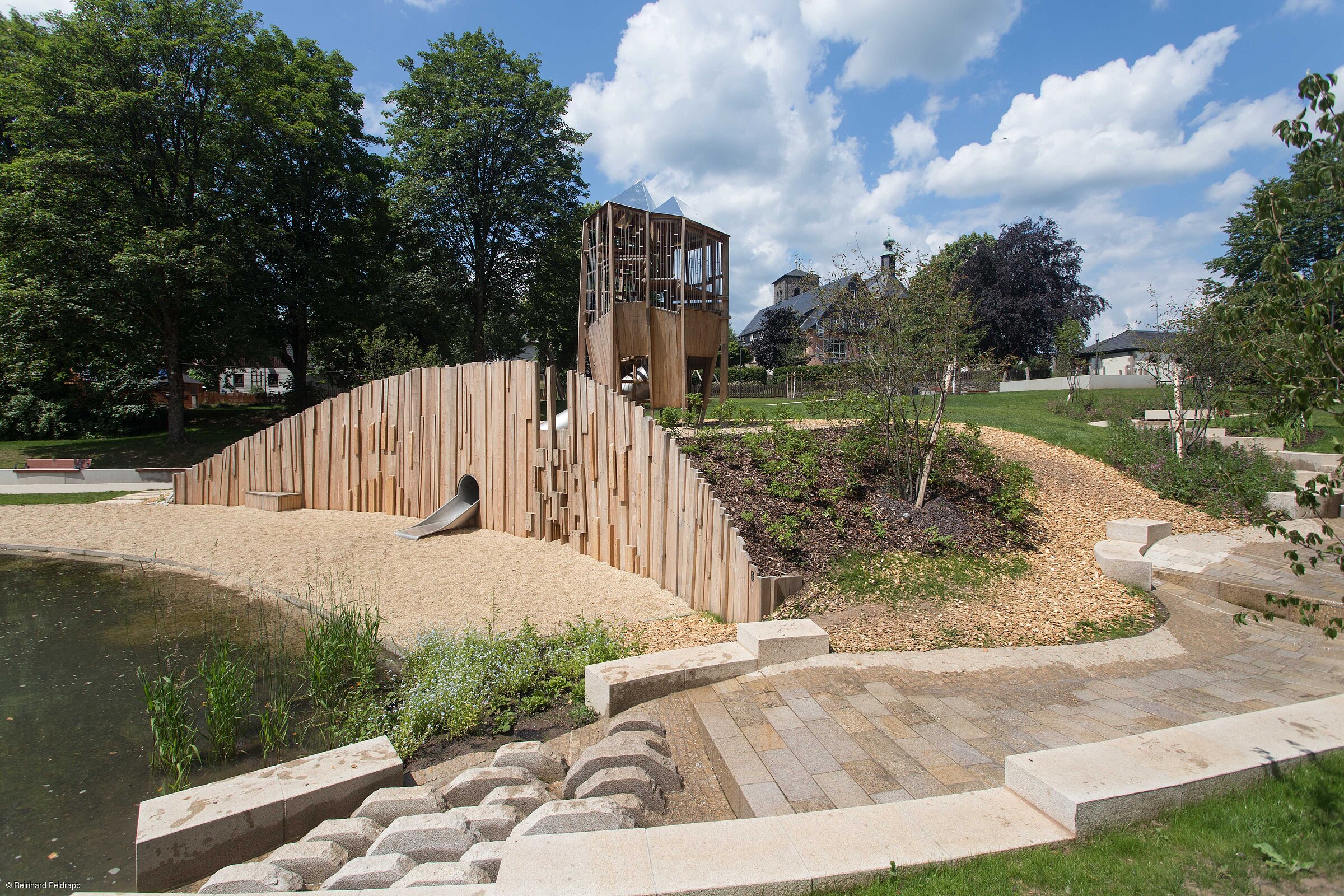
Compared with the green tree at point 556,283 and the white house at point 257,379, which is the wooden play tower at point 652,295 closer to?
the green tree at point 556,283

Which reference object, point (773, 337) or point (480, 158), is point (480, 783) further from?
point (773, 337)

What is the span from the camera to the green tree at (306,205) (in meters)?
20.6

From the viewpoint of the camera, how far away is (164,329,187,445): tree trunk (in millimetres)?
19469

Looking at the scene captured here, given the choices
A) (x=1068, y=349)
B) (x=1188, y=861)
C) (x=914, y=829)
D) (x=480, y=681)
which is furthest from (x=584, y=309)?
(x=1068, y=349)

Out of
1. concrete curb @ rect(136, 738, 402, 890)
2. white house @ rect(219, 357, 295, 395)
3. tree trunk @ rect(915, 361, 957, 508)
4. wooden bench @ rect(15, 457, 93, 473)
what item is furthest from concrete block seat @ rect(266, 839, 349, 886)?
white house @ rect(219, 357, 295, 395)

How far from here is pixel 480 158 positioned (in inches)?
899

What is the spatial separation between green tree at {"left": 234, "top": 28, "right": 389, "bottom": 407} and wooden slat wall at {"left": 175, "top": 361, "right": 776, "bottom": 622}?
36.8 ft

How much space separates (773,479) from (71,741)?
19.3 ft

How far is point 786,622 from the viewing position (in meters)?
4.76

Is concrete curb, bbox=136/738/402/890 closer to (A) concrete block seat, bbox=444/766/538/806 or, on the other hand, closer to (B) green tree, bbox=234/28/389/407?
(A) concrete block seat, bbox=444/766/538/806

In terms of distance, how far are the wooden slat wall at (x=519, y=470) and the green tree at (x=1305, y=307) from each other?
3.60 meters

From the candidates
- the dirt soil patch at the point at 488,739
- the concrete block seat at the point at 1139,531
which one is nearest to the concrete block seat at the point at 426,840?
the dirt soil patch at the point at 488,739

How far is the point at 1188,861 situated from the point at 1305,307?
6.22ft

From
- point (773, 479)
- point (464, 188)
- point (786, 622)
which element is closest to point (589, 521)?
point (773, 479)
